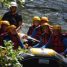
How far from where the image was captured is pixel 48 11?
18375 millimetres

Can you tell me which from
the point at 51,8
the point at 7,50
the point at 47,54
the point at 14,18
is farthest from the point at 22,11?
the point at 7,50

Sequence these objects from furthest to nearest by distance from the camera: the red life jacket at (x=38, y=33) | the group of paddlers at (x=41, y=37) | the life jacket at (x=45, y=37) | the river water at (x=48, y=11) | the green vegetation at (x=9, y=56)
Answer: the river water at (x=48, y=11), the red life jacket at (x=38, y=33), the life jacket at (x=45, y=37), the group of paddlers at (x=41, y=37), the green vegetation at (x=9, y=56)

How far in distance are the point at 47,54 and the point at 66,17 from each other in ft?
34.4

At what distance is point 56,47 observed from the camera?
7.66 metres

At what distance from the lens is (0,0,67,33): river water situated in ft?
53.3

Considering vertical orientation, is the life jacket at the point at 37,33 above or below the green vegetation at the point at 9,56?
below

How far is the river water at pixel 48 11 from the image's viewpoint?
53.3 feet

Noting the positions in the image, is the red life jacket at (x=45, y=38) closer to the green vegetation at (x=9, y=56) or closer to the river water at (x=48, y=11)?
the green vegetation at (x=9, y=56)

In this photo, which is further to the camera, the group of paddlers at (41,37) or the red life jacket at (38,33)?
the red life jacket at (38,33)

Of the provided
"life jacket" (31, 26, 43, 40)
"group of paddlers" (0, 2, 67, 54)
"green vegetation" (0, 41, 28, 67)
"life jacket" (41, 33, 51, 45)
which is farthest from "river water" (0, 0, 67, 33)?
"green vegetation" (0, 41, 28, 67)

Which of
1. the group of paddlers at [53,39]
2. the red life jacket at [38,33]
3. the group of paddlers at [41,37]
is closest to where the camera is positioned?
the group of paddlers at [41,37]

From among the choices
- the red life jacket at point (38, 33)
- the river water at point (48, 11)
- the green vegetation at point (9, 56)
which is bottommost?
the river water at point (48, 11)

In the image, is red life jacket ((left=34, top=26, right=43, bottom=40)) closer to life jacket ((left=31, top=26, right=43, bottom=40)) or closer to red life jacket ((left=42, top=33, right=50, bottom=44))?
life jacket ((left=31, top=26, right=43, bottom=40))

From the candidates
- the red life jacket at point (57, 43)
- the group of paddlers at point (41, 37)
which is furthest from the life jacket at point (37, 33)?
the red life jacket at point (57, 43)
